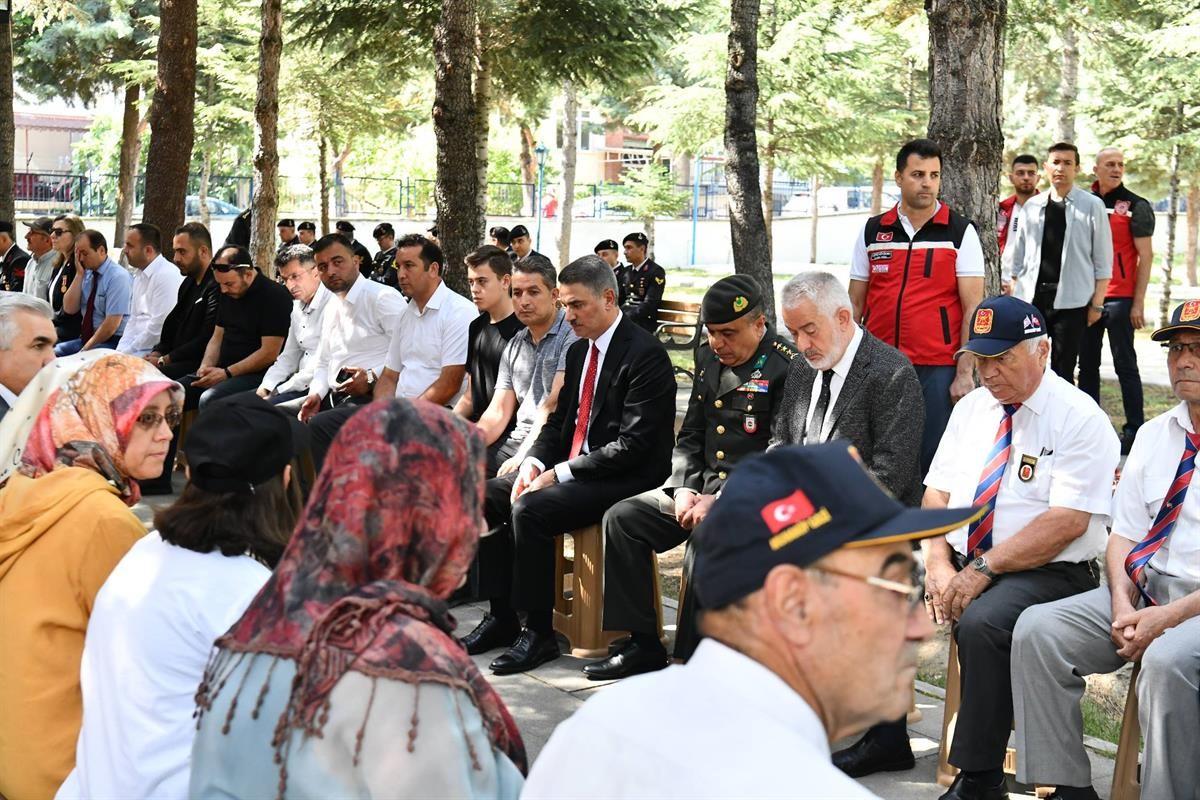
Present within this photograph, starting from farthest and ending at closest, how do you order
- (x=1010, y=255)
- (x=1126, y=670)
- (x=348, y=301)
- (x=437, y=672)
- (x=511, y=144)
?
(x=511, y=144) < (x=1010, y=255) < (x=348, y=301) < (x=1126, y=670) < (x=437, y=672)

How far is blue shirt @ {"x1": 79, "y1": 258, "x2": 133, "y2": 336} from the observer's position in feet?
38.5

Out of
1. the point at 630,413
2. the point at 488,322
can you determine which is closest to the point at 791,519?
the point at 630,413

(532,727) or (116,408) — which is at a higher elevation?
(116,408)

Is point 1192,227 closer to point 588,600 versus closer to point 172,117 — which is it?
point 172,117

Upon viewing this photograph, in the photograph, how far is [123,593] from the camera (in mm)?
3133

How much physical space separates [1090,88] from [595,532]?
29.6 metres

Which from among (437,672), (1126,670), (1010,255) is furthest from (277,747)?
(1010,255)

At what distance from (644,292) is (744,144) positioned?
5.97 metres

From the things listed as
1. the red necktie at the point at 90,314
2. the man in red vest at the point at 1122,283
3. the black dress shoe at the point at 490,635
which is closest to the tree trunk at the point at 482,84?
the red necktie at the point at 90,314

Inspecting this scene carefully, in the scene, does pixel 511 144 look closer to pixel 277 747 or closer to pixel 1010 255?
pixel 1010 255

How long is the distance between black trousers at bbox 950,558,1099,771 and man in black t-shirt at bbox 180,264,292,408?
6541 mm

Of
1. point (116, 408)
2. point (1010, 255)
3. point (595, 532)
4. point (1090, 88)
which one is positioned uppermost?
point (1090, 88)

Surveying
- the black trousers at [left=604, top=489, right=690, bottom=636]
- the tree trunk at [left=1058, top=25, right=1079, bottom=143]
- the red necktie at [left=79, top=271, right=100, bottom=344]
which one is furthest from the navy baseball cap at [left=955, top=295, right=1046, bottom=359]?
the tree trunk at [left=1058, top=25, right=1079, bottom=143]

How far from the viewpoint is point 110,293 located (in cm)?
1178
